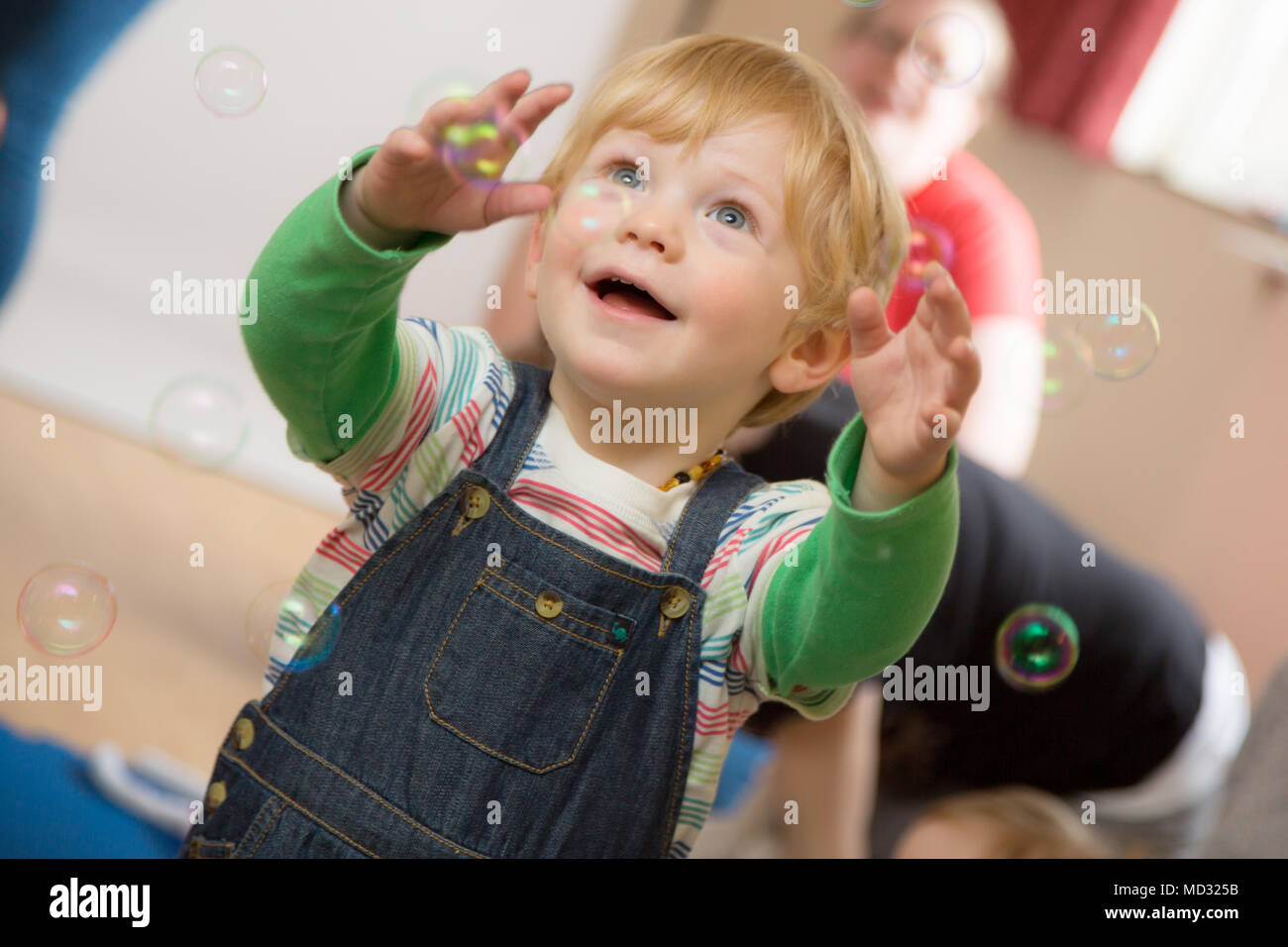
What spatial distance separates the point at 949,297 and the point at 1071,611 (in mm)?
895

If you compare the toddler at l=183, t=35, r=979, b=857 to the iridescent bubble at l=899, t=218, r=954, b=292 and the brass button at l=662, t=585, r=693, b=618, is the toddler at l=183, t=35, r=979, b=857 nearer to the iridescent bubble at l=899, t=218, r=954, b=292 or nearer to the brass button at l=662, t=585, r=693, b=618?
the brass button at l=662, t=585, r=693, b=618

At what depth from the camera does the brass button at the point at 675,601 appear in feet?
2.37

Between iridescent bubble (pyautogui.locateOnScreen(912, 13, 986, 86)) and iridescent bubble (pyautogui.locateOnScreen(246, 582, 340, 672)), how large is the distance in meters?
0.79

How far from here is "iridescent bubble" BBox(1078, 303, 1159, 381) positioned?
1.04 m

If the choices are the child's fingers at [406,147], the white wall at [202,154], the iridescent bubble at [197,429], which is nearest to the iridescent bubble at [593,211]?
the child's fingers at [406,147]

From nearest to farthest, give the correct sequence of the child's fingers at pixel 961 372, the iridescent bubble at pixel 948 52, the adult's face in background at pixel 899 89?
the child's fingers at pixel 961 372 < the iridescent bubble at pixel 948 52 < the adult's face in background at pixel 899 89

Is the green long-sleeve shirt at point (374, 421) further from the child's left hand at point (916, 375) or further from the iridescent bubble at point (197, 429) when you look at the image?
the iridescent bubble at point (197, 429)

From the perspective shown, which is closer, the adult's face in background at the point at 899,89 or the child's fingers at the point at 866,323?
the child's fingers at the point at 866,323

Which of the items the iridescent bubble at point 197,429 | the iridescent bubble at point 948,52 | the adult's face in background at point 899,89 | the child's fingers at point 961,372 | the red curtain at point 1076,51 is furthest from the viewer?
the red curtain at point 1076,51

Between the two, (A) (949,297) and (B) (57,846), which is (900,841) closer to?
(B) (57,846)

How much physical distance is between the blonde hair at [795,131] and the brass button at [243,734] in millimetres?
381

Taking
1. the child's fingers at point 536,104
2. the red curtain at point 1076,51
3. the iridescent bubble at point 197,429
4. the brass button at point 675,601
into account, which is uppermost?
the red curtain at point 1076,51

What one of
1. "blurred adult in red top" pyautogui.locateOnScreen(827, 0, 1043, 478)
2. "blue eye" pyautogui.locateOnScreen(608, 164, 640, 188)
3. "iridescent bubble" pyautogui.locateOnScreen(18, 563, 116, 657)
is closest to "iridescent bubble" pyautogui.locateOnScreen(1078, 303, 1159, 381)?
"blurred adult in red top" pyautogui.locateOnScreen(827, 0, 1043, 478)
